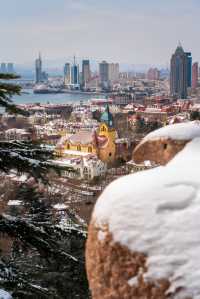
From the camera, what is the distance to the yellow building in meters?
20.9

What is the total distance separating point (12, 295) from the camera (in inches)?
88.3

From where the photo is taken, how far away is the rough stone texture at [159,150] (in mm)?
1097

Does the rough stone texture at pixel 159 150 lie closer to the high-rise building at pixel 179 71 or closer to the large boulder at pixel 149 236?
the large boulder at pixel 149 236

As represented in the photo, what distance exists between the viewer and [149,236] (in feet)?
3.07

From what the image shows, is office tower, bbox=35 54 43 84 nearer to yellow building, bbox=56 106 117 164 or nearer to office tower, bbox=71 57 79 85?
office tower, bbox=71 57 79 85

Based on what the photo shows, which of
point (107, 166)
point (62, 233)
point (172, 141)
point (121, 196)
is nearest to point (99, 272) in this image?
point (121, 196)

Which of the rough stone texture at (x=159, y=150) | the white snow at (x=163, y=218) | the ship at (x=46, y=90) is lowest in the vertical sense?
the ship at (x=46, y=90)

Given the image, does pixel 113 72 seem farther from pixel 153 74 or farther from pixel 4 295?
pixel 4 295

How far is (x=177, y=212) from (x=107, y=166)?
62.4 feet

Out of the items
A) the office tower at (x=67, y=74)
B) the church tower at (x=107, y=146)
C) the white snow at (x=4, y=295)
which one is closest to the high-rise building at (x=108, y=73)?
the office tower at (x=67, y=74)

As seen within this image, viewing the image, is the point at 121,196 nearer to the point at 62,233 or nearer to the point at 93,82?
the point at 62,233

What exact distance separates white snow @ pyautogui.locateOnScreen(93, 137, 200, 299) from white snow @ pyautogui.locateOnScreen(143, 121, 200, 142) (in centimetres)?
6

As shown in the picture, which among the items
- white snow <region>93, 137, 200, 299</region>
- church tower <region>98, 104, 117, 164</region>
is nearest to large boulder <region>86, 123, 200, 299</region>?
white snow <region>93, 137, 200, 299</region>

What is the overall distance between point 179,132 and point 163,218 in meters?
0.23
